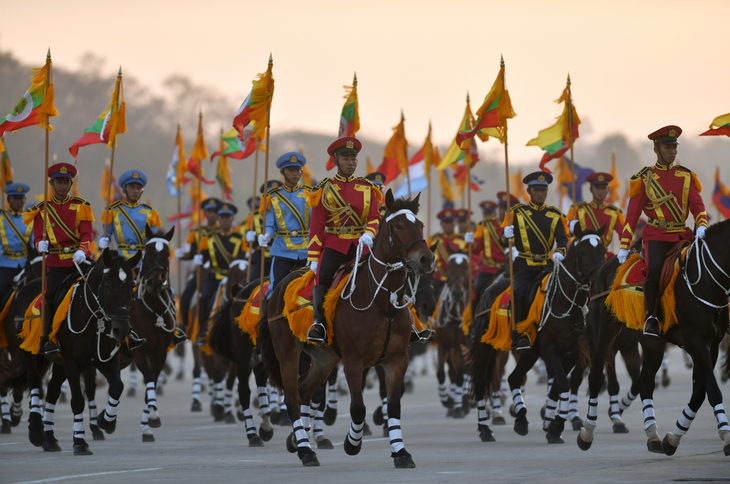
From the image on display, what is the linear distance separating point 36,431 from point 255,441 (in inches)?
96.4

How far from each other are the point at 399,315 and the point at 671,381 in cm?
1334

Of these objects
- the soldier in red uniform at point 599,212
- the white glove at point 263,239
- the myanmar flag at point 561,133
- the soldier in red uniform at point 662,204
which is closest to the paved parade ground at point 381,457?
the soldier in red uniform at point 662,204

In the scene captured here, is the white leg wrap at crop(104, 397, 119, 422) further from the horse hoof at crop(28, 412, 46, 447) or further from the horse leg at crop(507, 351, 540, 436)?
the horse leg at crop(507, 351, 540, 436)

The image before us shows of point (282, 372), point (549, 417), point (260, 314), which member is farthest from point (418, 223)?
point (549, 417)

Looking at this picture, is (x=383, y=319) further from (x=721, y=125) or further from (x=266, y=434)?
(x=721, y=125)

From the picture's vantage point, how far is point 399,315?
9.22m

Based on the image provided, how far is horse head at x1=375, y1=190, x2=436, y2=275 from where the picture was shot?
8469 millimetres

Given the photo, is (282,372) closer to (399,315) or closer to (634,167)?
(399,315)

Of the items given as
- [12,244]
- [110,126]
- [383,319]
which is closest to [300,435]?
[383,319]

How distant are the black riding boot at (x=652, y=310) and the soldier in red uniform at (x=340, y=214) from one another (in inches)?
108

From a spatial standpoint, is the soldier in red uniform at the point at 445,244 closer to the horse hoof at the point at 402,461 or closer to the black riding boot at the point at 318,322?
the black riding boot at the point at 318,322

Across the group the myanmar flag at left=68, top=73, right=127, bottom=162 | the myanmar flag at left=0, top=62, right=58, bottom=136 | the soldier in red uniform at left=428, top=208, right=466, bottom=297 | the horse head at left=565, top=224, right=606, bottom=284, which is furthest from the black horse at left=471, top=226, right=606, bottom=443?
the myanmar flag at left=0, top=62, right=58, bottom=136

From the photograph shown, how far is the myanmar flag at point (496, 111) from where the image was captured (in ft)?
44.2

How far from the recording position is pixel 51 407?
11117 mm
